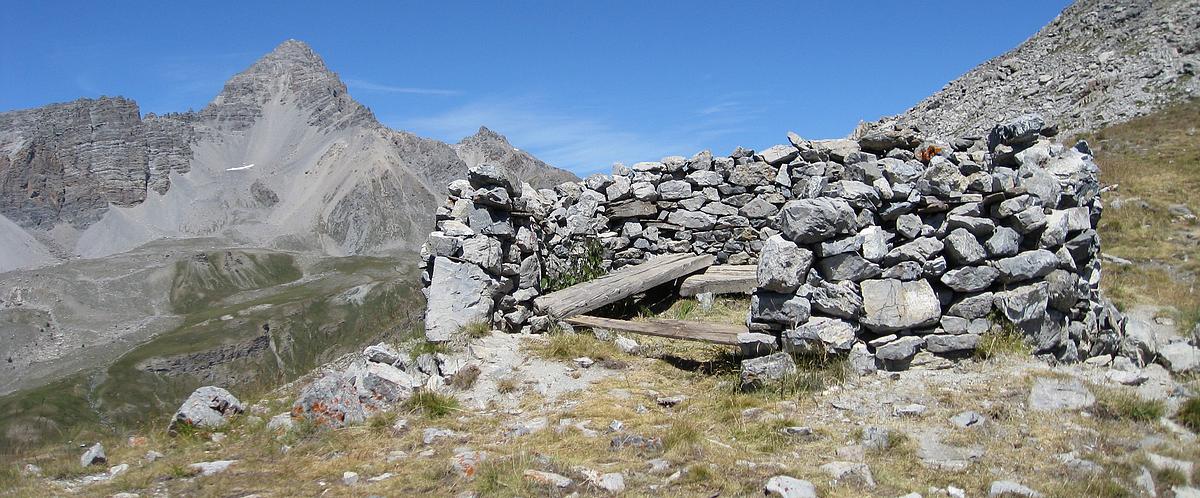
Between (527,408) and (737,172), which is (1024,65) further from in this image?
(527,408)

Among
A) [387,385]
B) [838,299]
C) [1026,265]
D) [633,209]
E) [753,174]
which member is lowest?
[387,385]

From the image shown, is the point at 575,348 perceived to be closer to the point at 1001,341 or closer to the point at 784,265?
the point at 784,265

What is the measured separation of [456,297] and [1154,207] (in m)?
15.4

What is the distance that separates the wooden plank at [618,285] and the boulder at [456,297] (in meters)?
0.90

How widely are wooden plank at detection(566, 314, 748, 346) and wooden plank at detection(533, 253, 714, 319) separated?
3.31ft

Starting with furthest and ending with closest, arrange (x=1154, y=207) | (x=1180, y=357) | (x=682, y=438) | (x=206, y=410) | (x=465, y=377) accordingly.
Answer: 1. (x=1154, y=207)
2. (x=465, y=377)
3. (x=206, y=410)
4. (x=1180, y=357)
5. (x=682, y=438)

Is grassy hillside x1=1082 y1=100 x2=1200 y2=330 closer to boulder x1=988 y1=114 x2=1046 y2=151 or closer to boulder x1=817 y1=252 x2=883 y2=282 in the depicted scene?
boulder x1=988 y1=114 x2=1046 y2=151

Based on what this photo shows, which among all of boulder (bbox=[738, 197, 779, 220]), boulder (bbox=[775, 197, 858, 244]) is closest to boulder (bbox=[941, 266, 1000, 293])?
boulder (bbox=[775, 197, 858, 244])

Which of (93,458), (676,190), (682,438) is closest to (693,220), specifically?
(676,190)

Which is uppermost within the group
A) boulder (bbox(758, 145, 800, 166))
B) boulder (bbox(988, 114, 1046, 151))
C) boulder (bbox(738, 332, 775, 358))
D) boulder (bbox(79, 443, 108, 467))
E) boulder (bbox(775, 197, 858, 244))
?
boulder (bbox(758, 145, 800, 166))

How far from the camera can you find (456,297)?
10.6 meters

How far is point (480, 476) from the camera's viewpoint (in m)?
5.81

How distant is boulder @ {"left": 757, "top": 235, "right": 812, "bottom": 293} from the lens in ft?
25.2

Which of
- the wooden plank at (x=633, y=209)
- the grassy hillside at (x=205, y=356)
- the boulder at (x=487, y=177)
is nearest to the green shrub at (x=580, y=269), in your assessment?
the wooden plank at (x=633, y=209)
